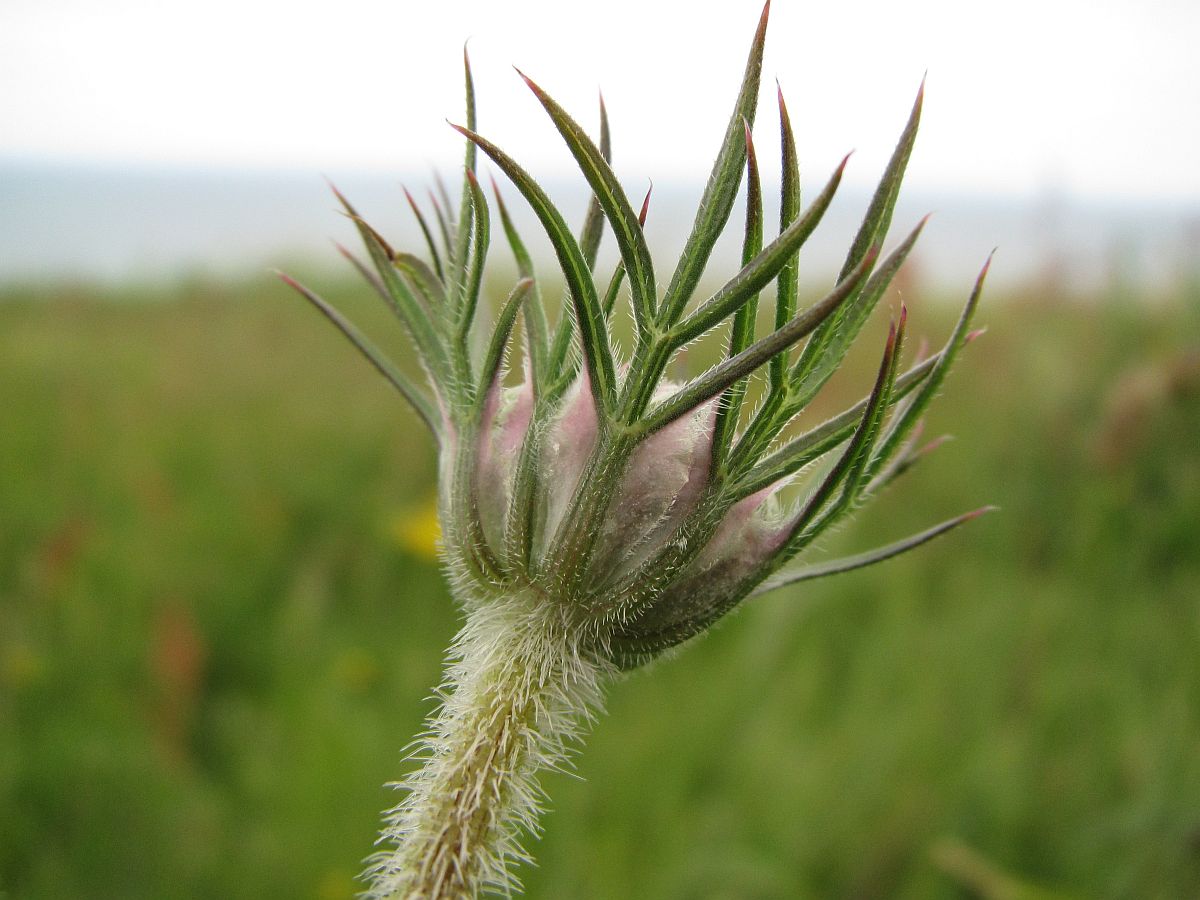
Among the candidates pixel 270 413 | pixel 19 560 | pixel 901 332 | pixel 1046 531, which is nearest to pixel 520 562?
pixel 901 332

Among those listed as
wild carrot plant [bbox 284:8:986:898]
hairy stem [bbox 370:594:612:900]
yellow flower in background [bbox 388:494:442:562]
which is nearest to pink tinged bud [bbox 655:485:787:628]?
Result: wild carrot plant [bbox 284:8:986:898]

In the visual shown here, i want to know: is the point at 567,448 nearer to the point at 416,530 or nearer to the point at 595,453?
the point at 595,453

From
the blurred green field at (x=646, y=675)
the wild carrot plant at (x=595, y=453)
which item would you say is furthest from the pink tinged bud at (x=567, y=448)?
the blurred green field at (x=646, y=675)

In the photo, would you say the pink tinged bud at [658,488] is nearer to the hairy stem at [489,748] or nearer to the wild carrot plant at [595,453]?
the wild carrot plant at [595,453]

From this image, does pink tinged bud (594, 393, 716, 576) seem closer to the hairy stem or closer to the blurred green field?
the hairy stem

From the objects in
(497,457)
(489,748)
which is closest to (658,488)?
(497,457)

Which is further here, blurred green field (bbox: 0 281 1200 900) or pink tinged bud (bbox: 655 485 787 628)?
blurred green field (bbox: 0 281 1200 900)
